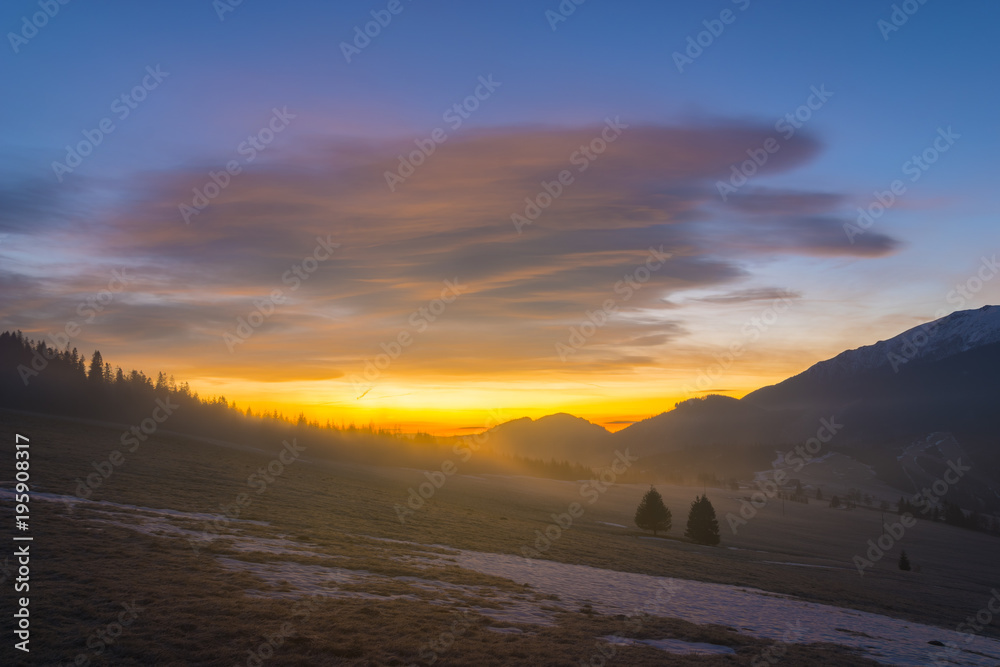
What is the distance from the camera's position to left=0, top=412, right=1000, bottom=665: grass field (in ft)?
50.8

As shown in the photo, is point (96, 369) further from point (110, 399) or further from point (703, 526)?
point (703, 526)

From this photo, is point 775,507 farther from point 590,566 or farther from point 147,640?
point 147,640

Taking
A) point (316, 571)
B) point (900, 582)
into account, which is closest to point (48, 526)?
point (316, 571)

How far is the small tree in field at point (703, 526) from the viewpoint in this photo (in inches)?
2803

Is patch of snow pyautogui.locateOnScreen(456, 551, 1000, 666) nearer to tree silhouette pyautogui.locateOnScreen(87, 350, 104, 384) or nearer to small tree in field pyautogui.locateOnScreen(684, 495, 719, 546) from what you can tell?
small tree in field pyautogui.locateOnScreen(684, 495, 719, 546)

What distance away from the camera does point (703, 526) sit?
71.8 metres

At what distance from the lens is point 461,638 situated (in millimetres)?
17875

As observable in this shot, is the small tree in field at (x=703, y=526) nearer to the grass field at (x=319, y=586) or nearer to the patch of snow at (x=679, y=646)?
the grass field at (x=319, y=586)

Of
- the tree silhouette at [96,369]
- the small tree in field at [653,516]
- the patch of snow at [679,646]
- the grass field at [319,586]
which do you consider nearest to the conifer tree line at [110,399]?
the tree silhouette at [96,369]

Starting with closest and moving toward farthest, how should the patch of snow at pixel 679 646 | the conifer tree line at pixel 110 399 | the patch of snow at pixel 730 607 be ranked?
the patch of snow at pixel 679 646, the patch of snow at pixel 730 607, the conifer tree line at pixel 110 399

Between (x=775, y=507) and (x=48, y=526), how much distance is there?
19826 cm

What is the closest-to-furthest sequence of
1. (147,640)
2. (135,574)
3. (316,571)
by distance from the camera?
(147,640) < (135,574) < (316,571)

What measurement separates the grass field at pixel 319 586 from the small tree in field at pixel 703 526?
13.3 m

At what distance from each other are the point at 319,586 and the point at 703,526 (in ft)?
202
